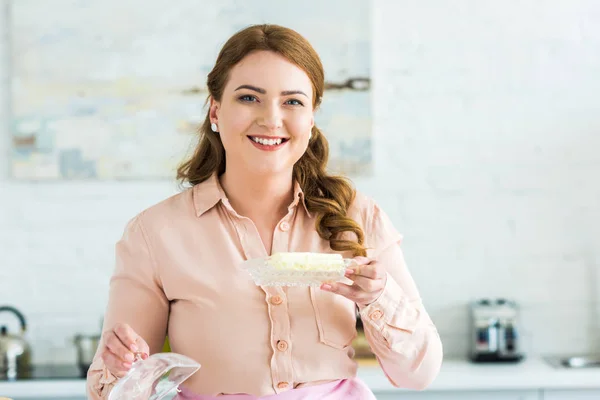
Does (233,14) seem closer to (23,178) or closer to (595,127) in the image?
(23,178)

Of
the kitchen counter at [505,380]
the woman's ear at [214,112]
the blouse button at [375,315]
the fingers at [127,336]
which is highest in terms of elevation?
the woman's ear at [214,112]

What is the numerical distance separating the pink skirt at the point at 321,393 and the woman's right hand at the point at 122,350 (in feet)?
0.73

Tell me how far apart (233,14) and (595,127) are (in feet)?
5.44

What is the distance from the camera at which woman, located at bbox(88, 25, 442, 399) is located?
5.96 feet

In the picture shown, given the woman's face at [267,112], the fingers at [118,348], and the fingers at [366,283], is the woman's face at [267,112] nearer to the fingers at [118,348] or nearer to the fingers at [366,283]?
the fingers at [366,283]

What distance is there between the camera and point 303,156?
2.10m

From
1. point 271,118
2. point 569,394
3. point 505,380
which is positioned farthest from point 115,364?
point 569,394

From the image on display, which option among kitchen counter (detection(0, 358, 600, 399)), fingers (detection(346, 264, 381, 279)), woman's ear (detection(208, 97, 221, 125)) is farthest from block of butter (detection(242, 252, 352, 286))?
kitchen counter (detection(0, 358, 600, 399))

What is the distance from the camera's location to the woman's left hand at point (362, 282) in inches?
67.3

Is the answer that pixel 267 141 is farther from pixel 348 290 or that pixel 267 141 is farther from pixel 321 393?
pixel 321 393

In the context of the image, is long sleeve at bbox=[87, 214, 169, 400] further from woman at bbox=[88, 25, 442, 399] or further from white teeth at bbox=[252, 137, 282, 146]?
white teeth at bbox=[252, 137, 282, 146]

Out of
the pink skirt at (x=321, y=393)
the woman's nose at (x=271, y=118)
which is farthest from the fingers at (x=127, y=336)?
the woman's nose at (x=271, y=118)

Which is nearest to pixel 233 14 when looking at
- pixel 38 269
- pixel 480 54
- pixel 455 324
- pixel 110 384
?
pixel 480 54

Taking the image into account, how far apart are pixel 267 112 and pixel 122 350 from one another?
0.56 metres
